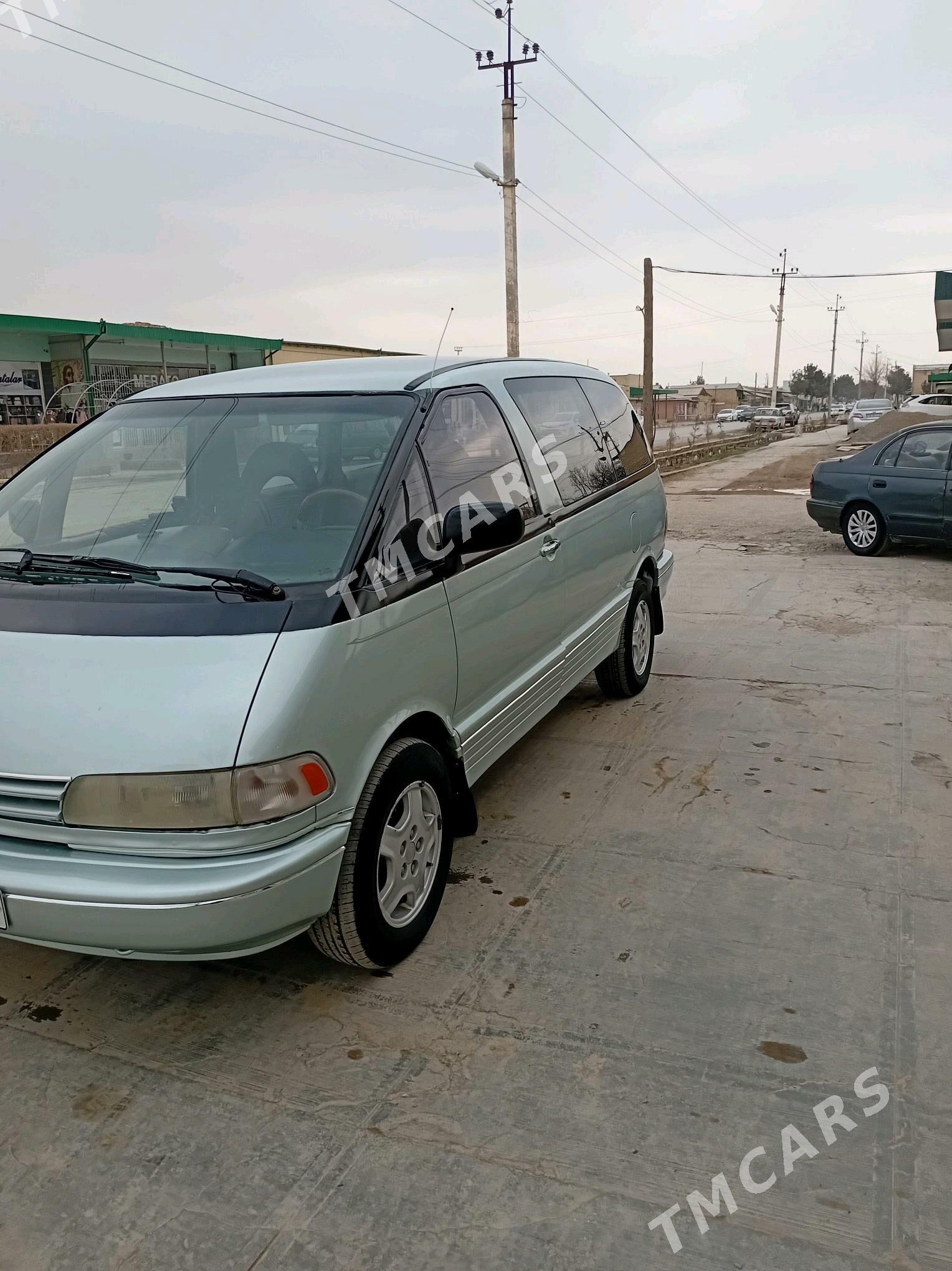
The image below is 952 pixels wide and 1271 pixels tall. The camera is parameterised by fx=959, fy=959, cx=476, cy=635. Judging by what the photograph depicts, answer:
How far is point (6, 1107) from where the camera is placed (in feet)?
8.32

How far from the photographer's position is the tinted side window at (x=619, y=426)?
5.47 m

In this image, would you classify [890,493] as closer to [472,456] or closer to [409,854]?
[472,456]

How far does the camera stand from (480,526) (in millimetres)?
3283

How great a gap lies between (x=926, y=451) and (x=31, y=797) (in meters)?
9.89

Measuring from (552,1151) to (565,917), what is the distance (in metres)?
1.10

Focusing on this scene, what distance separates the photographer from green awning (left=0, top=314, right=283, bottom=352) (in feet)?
104

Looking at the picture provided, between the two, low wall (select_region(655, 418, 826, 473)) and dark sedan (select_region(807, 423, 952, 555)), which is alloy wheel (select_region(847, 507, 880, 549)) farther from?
low wall (select_region(655, 418, 826, 473))

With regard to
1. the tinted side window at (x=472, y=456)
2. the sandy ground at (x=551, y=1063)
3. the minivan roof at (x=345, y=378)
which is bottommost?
the sandy ground at (x=551, y=1063)

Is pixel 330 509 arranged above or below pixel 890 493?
above

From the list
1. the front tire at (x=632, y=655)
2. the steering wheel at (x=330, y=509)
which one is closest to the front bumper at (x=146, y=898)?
the steering wheel at (x=330, y=509)

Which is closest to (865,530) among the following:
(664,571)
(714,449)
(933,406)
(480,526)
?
(664,571)

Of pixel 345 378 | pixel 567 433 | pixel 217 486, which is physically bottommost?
pixel 217 486

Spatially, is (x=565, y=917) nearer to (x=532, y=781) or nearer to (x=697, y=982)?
(x=697, y=982)

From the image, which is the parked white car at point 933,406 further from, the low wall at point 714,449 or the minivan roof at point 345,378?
the minivan roof at point 345,378
